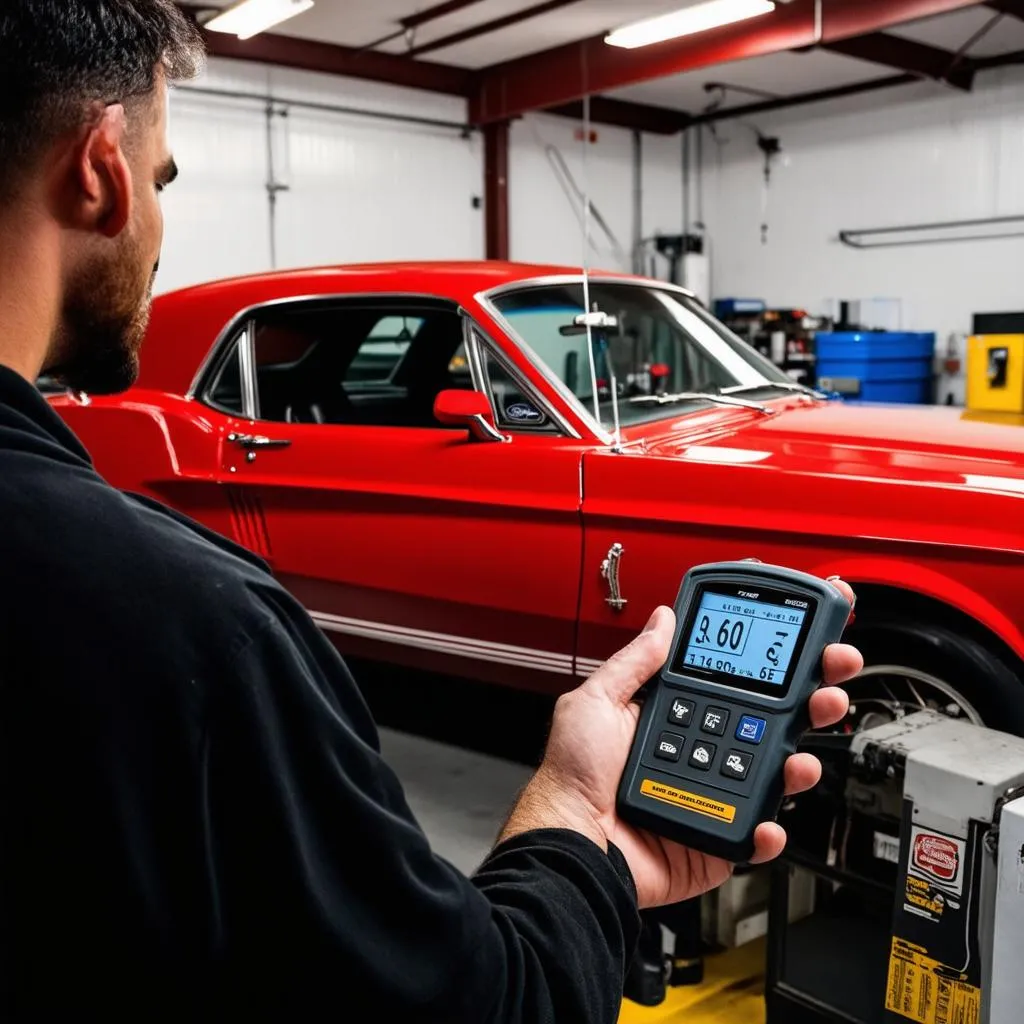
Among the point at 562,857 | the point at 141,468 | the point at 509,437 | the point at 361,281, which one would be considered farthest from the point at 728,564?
the point at 141,468

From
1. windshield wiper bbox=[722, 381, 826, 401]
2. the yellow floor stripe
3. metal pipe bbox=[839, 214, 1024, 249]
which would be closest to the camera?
the yellow floor stripe

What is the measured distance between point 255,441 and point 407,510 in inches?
25.0

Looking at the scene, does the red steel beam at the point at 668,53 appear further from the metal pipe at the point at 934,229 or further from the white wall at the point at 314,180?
the metal pipe at the point at 934,229

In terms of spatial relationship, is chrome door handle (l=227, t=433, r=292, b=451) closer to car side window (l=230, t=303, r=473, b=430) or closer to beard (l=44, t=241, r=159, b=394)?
car side window (l=230, t=303, r=473, b=430)

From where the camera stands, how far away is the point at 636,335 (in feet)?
14.2

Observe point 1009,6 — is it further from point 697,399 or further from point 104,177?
point 104,177

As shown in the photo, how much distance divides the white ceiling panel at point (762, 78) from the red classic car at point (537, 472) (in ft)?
23.3

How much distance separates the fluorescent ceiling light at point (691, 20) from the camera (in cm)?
789

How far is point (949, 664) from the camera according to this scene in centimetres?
267

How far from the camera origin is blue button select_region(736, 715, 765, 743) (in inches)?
42.9

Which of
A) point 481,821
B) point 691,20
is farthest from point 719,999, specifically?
point 691,20

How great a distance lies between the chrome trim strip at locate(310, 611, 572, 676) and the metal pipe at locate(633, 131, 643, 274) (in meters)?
9.30

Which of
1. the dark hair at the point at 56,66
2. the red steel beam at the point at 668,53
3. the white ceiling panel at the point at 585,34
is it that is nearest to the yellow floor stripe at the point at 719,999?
the dark hair at the point at 56,66

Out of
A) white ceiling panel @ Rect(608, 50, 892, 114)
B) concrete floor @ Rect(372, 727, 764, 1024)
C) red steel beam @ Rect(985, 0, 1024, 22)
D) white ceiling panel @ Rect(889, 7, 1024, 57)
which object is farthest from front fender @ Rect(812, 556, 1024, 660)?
white ceiling panel @ Rect(608, 50, 892, 114)
